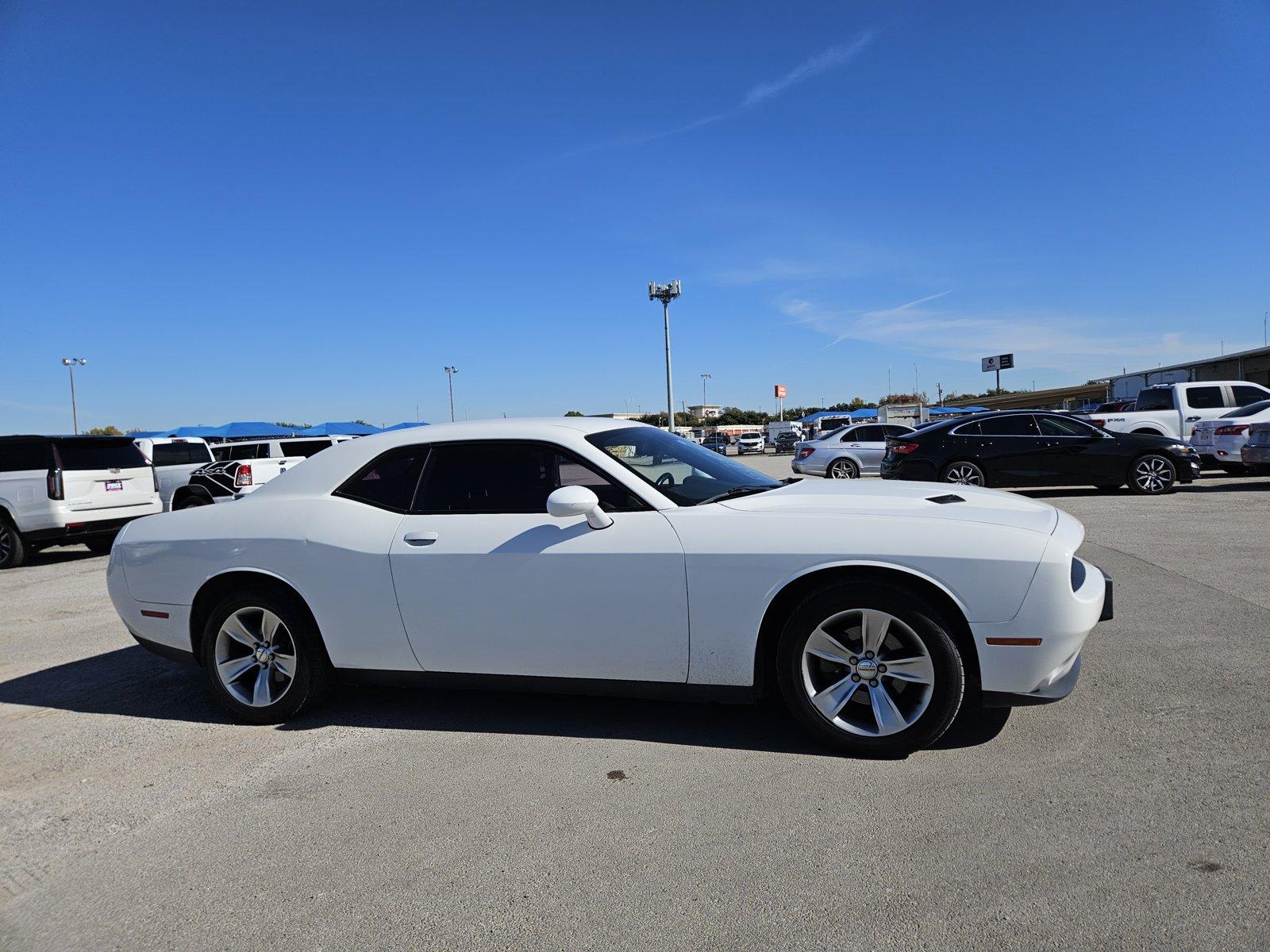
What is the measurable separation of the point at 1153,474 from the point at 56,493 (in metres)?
15.9

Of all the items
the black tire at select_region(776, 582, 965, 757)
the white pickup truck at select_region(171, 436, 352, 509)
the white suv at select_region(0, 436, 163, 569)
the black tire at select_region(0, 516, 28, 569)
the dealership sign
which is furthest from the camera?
the dealership sign

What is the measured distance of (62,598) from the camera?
26.6 ft

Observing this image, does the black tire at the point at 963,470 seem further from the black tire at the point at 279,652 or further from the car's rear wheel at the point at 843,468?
the black tire at the point at 279,652

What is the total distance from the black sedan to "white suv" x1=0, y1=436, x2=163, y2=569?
11377 mm

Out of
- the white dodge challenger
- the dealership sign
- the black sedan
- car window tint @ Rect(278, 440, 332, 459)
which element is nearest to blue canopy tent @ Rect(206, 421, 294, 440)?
car window tint @ Rect(278, 440, 332, 459)

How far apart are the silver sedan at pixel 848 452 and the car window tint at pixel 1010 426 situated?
5032mm

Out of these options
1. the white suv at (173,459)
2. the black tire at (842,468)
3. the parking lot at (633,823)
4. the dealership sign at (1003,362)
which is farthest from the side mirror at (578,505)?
the dealership sign at (1003,362)

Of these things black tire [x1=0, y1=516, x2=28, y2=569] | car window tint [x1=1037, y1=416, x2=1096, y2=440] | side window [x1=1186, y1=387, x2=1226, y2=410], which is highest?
side window [x1=1186, y1=387, x2=1226, y2=410]

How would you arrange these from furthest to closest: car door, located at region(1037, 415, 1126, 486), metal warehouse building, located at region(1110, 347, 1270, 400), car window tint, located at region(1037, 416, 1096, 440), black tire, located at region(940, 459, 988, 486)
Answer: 1. metal warehouse building, located at region(1110, 347, 1270, 400)
2. black tire, located at region(940, 459, 988, 486)
3. car window tint, located at region(1037, 416, 1096, 440)
4. car door, located at region(1037, 415, 1126, 486)

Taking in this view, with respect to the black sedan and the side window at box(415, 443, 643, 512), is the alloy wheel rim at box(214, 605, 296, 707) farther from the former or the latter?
the black sedan

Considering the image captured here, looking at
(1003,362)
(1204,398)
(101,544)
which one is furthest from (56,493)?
(1003,362)

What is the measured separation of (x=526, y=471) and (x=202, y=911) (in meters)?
2.12

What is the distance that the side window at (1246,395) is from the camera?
1656cm

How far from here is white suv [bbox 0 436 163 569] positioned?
419 inches
